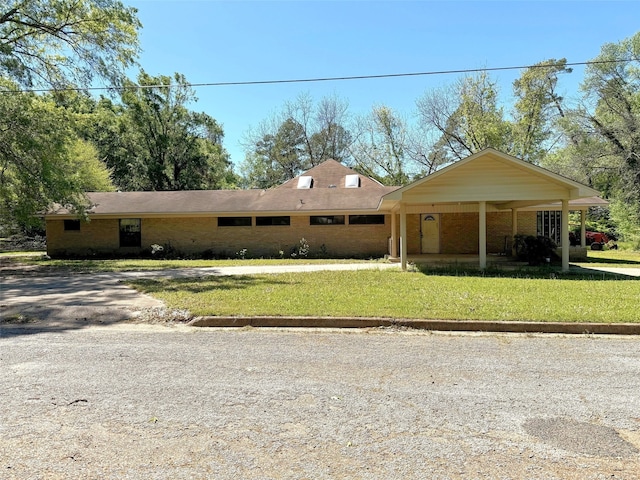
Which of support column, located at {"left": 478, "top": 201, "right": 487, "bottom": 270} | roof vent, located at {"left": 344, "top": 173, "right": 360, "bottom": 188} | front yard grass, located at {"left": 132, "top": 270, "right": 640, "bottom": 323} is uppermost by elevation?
roof vent, located at {"left": 344, "top": 173, "right": 360, "bottom": 188}

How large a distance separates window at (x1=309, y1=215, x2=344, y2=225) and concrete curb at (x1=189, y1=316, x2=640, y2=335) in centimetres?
1469

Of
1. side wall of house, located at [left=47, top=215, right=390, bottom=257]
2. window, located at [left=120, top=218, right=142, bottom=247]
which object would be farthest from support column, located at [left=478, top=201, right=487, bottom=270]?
window, located at [left=120, top=218, right=142, bottom=247]

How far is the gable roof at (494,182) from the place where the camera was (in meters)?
13.9

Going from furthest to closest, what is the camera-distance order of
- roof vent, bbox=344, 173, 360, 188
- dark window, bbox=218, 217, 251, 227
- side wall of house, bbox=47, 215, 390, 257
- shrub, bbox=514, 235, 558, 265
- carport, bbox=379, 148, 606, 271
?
roof vent, bbox=344, 173, 360, 188 < dark window, bbox=218, 217, 251, 227 < side wall of house, bbox=47, 215, 390, 257 < shrub, bbox=514, 235, 558, 265 < carport, bbox=379, 148, 606, 271

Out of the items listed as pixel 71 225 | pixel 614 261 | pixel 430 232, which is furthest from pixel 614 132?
pixel 71 225

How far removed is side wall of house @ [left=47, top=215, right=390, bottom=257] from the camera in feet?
70.8

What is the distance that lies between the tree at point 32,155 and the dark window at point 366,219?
12.4m

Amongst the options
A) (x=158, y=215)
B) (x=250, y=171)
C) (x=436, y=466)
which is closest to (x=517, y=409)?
(x=436, y=466)

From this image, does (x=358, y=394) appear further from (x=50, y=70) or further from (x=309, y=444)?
(x=50, y=70)

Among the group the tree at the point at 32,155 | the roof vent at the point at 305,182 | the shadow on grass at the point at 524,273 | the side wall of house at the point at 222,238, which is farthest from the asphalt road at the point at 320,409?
the roof vent at the point at 305,182

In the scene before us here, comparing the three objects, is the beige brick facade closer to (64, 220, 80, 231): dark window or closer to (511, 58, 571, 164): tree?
(64, 220, 80, 231): dark window

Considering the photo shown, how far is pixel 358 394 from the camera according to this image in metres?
4.15

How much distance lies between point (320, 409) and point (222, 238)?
19644 mm

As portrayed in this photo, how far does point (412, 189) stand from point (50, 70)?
15881 millimetres
